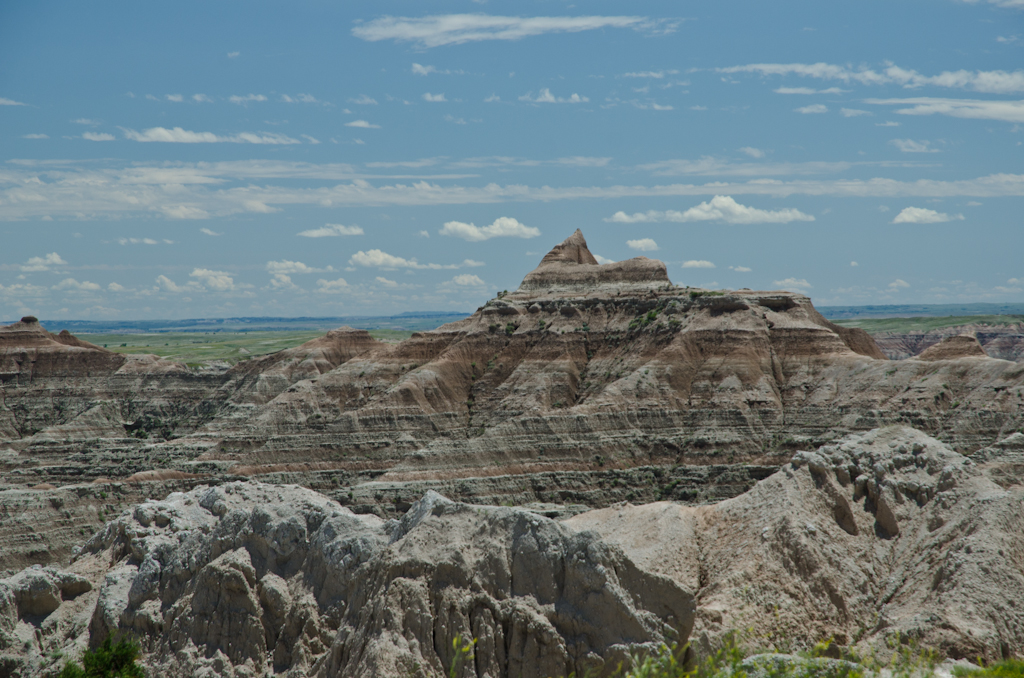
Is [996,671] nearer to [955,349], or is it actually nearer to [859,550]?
[859,550]

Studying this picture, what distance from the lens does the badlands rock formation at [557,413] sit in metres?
95.8

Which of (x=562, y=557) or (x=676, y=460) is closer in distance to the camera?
(x=562, y=557)

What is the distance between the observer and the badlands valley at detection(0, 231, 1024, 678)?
36.1 meters

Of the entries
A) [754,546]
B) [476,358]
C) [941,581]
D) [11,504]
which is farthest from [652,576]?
[476,358]

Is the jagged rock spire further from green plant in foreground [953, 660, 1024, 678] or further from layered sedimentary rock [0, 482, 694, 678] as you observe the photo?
green plant in foreground [953, 660, 1024, 678]

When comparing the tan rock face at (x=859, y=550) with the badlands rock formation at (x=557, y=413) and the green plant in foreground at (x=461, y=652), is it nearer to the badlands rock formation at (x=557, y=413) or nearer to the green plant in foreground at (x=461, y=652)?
the green plant in foreground at (x=461, y=652)

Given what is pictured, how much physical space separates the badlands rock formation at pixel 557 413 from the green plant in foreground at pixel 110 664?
2068 inches

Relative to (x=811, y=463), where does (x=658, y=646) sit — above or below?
below

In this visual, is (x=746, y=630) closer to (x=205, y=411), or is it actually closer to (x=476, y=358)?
(x=476, y=358)

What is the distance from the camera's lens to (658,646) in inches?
1334

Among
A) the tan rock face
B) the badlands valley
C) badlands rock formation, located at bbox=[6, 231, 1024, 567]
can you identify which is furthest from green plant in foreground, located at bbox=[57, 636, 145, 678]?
badlands rock formation, located at bbox=[6, 231, 1024, 567]

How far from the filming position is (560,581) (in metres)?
36.4

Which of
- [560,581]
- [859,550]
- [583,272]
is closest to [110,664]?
[560,581]

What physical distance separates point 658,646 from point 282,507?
60.4 feet
